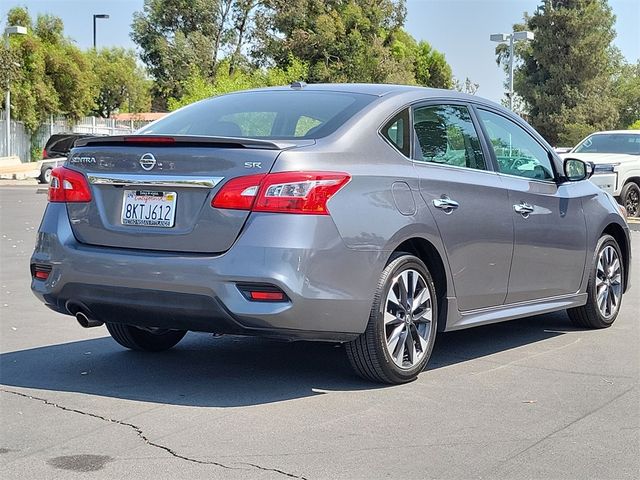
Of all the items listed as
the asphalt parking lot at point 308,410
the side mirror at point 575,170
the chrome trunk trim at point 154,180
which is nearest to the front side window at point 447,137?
the side mirror at point 575,170

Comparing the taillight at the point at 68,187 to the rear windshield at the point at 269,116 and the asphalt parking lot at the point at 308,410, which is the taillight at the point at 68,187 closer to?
the rear windshield at the point at 269,116

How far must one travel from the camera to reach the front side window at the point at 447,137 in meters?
6.25

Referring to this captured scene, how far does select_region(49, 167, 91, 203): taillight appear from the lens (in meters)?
5.82

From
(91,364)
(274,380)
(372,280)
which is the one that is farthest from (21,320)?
(372,280)

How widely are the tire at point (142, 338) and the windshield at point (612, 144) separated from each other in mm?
13888

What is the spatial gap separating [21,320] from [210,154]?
3.20 meters

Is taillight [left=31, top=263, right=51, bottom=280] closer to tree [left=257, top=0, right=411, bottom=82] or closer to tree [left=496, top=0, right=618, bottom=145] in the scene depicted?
tree [left=257, top=0, right=411, bottom=82]

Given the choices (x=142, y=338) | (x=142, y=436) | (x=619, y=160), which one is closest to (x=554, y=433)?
(x=142, y=436)

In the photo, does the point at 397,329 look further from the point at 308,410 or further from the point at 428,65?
the point at 428,65

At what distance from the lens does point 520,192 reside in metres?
6.91

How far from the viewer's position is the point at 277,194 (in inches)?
207

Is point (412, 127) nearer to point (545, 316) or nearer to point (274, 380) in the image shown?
point (274, 380)

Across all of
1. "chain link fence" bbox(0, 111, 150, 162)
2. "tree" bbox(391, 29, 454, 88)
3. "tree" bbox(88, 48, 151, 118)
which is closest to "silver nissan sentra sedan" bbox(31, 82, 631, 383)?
"chain link fence" bbox(0, 111, 150, 162)

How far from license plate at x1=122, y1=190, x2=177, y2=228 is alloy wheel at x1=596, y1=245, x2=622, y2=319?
361 cm
